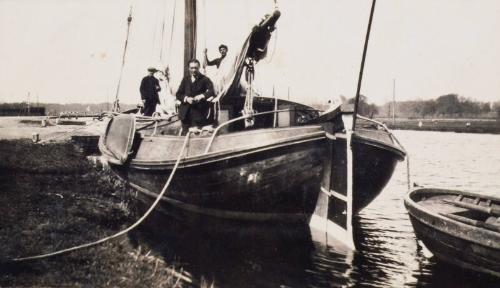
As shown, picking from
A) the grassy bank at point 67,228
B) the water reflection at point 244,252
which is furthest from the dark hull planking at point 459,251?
the grassy bank at point 67,228

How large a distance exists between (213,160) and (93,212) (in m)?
2.74

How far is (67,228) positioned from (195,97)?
10.9ft

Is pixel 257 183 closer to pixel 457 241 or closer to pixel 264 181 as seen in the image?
pixel 264 181

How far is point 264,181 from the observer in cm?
758

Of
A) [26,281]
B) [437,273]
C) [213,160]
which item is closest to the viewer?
[26,281]

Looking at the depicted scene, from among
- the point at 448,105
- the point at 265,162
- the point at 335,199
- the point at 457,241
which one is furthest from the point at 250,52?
the point at 448,105

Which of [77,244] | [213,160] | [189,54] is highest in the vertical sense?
[189,54]

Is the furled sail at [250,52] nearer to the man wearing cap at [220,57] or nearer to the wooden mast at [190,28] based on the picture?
the man wearing cap at [220,57]

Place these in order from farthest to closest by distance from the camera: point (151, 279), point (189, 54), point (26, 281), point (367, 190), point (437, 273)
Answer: point (189, 54)
point (367, 190)
point (437, 273)
point (151, 279)
point (26, 281)

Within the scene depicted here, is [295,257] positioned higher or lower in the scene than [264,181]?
lower

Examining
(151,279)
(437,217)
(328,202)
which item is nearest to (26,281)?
(151,279)

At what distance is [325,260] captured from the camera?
7195 millimetres

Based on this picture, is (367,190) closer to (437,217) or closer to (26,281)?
(437,217)

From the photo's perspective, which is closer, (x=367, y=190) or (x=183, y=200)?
(x=183, y=200)
